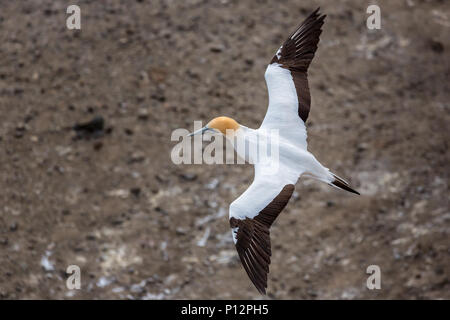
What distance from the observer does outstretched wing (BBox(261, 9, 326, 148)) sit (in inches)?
320

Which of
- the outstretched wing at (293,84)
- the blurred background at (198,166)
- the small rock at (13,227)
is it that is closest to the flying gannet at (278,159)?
the outstretched wing at (293,84)

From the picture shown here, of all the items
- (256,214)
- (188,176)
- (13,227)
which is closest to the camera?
(256,214)

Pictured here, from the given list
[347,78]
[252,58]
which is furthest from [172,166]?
[347,78]

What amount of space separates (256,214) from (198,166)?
5.27m

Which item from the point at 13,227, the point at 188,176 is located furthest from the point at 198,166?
the point at 13,227

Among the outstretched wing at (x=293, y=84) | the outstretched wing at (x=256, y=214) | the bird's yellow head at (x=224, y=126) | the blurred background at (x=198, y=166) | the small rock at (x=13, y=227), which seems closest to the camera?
the outstretched wing at (x=256, y=214)

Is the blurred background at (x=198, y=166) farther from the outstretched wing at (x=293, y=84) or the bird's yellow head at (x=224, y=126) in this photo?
the bird's yellow head at (x=224, y=126)

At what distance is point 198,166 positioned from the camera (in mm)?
12570

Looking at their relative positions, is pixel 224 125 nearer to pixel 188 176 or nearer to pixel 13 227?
pixel 188 176

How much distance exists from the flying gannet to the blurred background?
12.4ft

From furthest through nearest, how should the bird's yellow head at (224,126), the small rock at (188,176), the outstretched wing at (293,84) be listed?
the small rock at (188,176) → the outstretched wing at (293,84) → the bird's yellow head at (224,126)

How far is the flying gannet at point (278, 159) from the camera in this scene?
7332 mm

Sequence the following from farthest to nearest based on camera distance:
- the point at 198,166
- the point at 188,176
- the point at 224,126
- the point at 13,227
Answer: the point at 198,166
the point at 188,176
the point at 13,227
the point at 224,126

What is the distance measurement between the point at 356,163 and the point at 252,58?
10.0 ft
